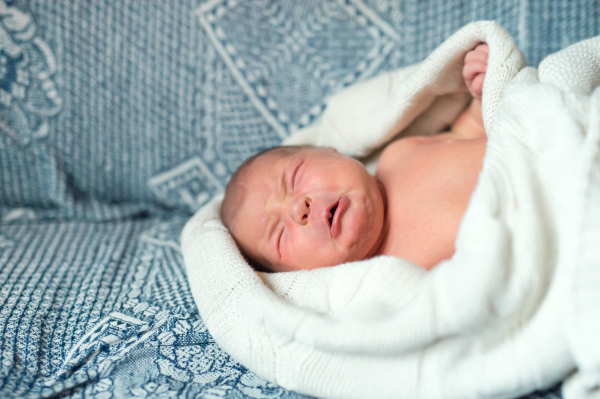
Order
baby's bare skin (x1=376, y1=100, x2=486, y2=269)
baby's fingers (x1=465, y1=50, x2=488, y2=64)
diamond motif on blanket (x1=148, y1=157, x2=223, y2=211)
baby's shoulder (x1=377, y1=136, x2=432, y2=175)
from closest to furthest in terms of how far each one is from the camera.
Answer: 1. baby's bare skin (x1=376, y1=100, x2=486, y2=269)
2. baby's fingers (x1=465, y1=50, x2=488, y2=64)
3. baby's shoulder (x1=377, y1=136, x2=432, y2=175)
4. diamond motif on blanket (x1=148, y1=157, x2=223, y2=211)

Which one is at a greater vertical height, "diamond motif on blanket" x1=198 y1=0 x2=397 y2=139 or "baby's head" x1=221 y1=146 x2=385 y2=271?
"diamond motif on blanket" x1=198 y1=0 x2=397 y2=139

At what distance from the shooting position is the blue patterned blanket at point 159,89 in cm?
124

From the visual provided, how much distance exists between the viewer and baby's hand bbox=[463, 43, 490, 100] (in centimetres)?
102

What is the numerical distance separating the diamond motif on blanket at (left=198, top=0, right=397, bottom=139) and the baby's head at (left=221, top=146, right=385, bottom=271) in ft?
1.06

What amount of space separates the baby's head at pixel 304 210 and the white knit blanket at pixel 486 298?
10 centimetres

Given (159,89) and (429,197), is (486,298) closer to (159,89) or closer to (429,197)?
(429,197)

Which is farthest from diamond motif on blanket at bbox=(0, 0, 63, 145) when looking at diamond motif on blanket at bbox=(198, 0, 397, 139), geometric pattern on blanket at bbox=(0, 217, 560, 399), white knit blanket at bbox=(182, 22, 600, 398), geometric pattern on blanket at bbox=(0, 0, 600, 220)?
white knit blanket at bbox=(182, 22, 600, 398)

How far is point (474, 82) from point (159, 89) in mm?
811

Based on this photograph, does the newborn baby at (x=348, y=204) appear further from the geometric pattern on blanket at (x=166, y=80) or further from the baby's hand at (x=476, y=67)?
the geometric pattern on blanket at (x=166, y=80)

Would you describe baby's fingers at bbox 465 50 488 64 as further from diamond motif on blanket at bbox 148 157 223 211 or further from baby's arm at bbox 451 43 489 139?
diamond motif on blanket at bbox 148 157 223 211

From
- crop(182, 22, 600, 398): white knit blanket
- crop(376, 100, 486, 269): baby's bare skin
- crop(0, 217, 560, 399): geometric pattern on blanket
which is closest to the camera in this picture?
crop(182, 22, 600, 398): white knit blanket

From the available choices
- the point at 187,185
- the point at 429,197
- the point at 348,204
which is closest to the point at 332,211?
the point at 348,204

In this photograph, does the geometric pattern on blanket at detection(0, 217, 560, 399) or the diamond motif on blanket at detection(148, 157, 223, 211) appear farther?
the diamond motif on blanket at detection(148, 157, 223, 211)

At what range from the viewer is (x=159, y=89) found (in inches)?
52.6
